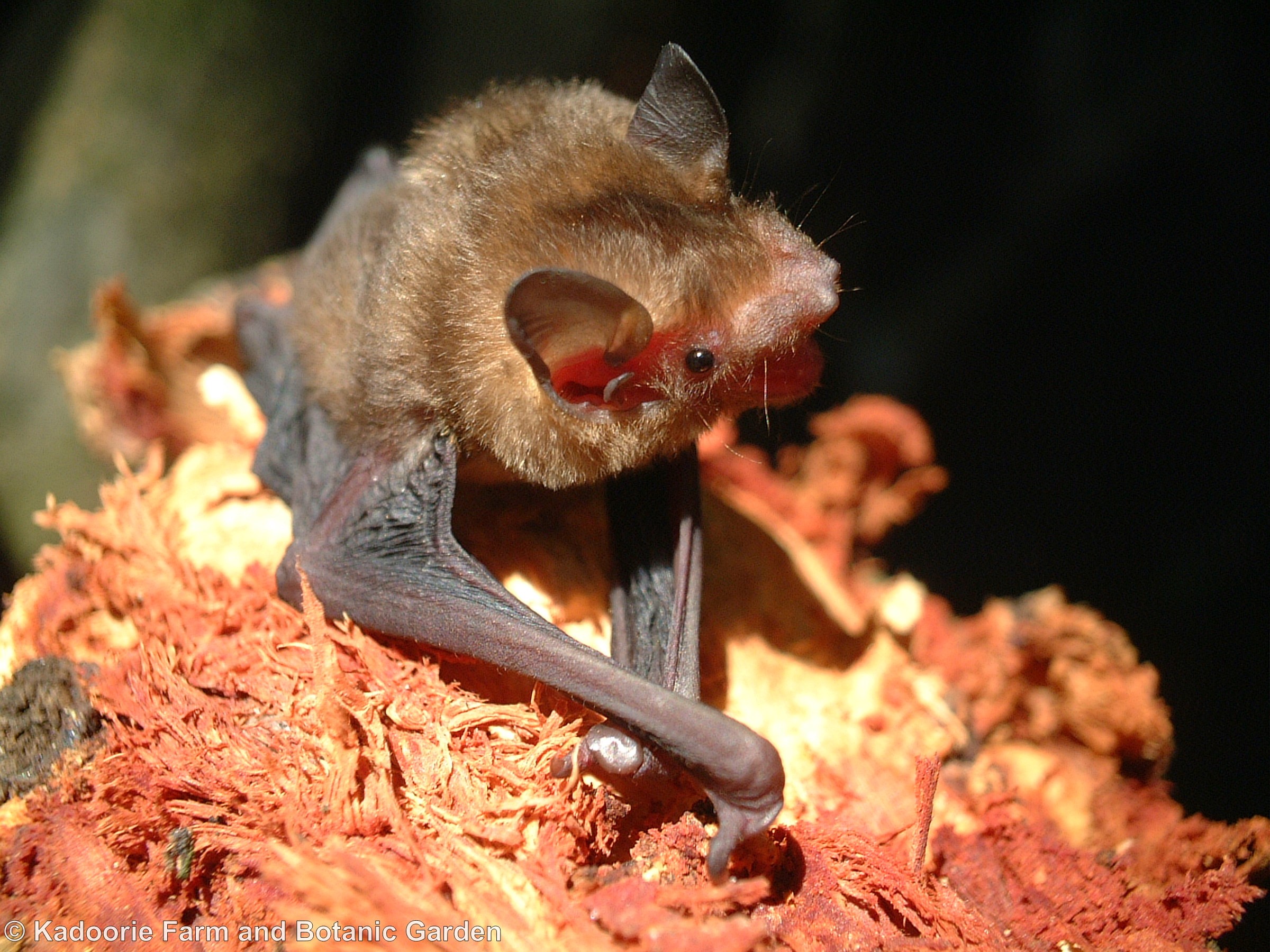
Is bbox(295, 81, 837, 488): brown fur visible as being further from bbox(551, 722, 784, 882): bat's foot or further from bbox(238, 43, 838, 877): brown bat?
bbox(551, 722, 784, 882): bat's foot

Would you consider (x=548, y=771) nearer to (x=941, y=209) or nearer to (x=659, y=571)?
(x=659, y=571)

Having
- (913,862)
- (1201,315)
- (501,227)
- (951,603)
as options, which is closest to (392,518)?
(501,227)

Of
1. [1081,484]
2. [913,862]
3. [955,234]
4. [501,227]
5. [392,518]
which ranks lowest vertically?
[913,862]

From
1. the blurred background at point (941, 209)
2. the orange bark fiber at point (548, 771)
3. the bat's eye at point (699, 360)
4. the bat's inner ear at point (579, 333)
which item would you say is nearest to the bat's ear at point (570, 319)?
the bat's inner ear at point (579, 333)

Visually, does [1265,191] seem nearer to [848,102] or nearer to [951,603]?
[848,102]

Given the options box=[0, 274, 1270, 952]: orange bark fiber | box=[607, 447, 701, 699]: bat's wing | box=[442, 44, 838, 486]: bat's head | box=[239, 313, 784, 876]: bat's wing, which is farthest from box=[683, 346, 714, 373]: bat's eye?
box=[0, 274, 1270, 952]: orange bark fiber

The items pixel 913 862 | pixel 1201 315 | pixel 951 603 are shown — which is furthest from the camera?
pixel 951 603

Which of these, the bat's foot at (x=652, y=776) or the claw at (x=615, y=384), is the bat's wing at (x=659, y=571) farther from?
the claw at (x=615, y=384)
